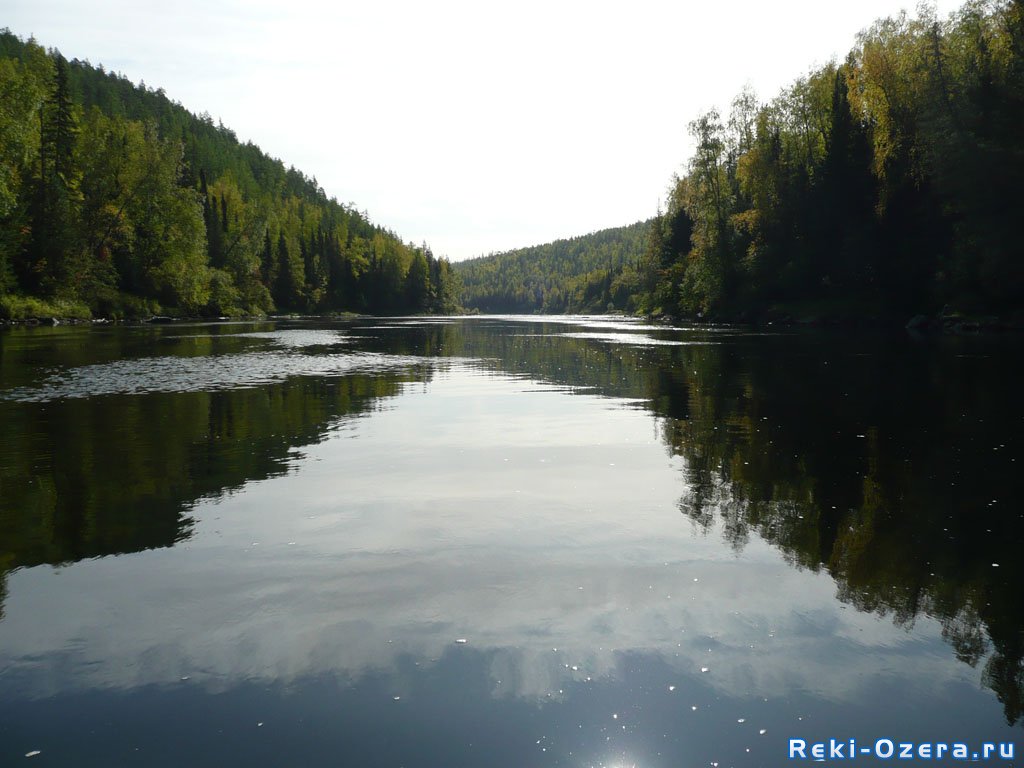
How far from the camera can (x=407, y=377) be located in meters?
25.3

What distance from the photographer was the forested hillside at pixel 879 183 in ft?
153

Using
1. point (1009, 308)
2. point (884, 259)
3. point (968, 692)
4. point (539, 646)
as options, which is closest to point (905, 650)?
point (968, 692)

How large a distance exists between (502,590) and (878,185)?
66410 mm

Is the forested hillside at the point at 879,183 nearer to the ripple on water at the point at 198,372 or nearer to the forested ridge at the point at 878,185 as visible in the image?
the forested ridge at the point at 878,185

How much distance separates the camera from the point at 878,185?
6250 cm

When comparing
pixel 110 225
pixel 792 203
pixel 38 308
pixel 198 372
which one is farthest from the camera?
pixel 110 225

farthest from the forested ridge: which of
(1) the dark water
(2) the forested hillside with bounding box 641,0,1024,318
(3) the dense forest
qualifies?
(3) the dense forest

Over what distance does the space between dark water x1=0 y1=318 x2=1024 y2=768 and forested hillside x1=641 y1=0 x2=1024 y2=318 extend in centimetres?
4009

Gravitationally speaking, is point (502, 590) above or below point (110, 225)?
below

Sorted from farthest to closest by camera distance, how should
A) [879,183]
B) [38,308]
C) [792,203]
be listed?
[792,203], [38,308], [879,183]

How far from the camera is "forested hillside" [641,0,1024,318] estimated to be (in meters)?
46.7

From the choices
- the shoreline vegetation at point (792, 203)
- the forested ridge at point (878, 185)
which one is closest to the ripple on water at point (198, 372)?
the shoreline vegetation at point (792, 203)

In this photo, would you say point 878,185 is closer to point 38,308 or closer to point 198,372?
point 198,372

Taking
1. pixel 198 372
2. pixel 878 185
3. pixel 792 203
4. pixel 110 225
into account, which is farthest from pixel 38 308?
pixel 878 185
